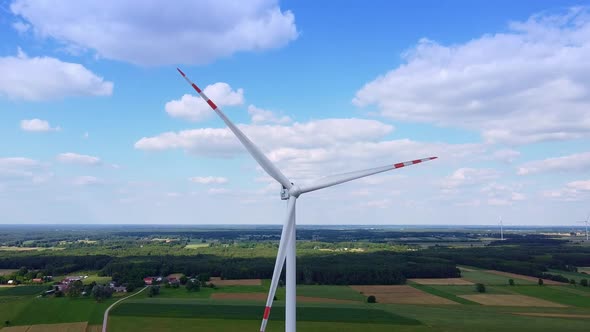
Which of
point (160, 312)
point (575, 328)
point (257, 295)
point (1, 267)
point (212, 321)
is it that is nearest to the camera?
point (575, 328)

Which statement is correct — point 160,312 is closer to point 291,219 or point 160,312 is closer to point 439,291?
point 291,219

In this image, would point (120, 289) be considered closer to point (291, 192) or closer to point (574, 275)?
point (291, 192)

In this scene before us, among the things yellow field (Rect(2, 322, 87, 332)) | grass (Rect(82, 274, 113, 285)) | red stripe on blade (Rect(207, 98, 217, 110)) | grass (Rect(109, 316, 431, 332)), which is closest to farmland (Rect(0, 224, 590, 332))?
grass (Rect(109, 316, 431, 332))

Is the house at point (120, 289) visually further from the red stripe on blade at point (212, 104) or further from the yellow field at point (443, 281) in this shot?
the red stripe on blade at point (212, 104)

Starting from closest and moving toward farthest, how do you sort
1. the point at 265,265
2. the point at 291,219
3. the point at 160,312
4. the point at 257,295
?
the point at 291,219 < the point at 160,312 < the point at 257,295 < the point at 265,265

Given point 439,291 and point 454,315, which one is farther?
point 439,291

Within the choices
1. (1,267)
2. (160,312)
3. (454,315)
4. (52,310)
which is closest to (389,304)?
(454,315)

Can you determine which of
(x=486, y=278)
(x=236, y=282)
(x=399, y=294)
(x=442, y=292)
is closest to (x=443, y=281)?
(x=486, y=278)
